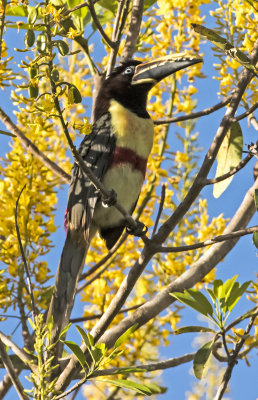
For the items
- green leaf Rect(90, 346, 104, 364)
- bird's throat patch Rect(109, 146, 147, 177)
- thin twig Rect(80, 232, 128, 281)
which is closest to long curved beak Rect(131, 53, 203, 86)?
bird's throat patch Rect(109, 146, 147, 177)

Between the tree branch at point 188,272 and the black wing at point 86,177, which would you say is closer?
the tree branch at point 188,272

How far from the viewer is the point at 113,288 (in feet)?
10.5

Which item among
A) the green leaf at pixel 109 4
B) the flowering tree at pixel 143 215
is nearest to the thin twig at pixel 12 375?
the flowering tree at pixel 143 215

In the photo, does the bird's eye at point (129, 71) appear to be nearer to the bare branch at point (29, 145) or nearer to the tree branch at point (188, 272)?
the bare branch at point (29, 145)

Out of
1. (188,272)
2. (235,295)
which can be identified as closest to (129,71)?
(188,272)

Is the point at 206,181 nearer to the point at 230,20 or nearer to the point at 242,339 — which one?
the point at 242,339

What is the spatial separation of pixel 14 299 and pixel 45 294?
171mm

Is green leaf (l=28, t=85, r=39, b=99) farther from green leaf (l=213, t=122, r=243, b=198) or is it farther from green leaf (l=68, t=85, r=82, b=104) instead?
green leaf (l=213, t=122, r=243, b=198)

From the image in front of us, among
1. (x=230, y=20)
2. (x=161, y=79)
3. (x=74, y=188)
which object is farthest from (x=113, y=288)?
(x=230, y=20)

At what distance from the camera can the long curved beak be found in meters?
2.81

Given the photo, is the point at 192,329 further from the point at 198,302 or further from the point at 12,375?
the point at 12,375

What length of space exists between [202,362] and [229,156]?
0.83m

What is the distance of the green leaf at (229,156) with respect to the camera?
8.12 ft

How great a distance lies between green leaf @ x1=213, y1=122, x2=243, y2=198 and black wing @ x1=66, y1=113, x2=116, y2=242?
0.73m
